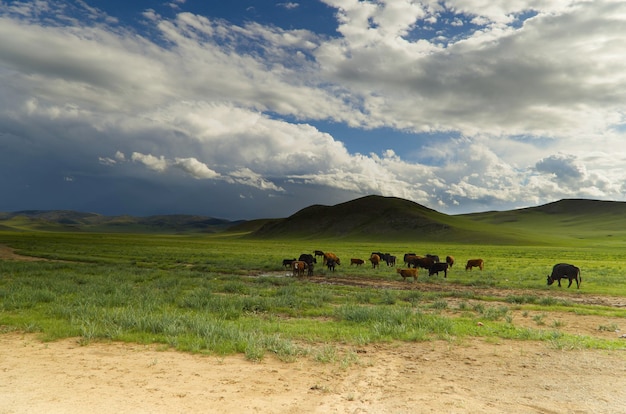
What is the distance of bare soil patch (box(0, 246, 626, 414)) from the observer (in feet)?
20.8

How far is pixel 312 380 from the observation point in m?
7.62

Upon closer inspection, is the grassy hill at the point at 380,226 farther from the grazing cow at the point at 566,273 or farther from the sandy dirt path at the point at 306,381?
the sandy dirt path at the point at 306,381

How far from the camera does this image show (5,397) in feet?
20.6

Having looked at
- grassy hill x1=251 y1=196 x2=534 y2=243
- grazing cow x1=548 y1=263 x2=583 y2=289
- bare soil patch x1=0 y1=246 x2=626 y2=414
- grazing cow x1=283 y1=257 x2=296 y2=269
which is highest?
grassy hill x1=251 y1=196 x2=534 y2=243

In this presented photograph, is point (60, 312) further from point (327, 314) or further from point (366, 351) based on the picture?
point (366, 351)

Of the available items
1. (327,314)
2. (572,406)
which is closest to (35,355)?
(327,314)

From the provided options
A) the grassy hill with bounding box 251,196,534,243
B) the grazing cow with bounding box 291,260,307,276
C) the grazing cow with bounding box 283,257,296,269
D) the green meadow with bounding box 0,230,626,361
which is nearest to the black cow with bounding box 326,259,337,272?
the grazing cow with bounding box 283,257,296,269

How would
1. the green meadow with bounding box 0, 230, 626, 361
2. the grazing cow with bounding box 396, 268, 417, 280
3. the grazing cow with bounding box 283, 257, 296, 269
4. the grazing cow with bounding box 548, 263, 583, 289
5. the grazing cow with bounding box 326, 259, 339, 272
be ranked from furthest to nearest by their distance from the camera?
1. the grazing cow with bounding box 283, 257, 296, 269
2. the grazing cow with bounding box 326, 259, 339, 272
3. the grazing cow with bounding box 396, 268, 417, 280
4. the grazing cow with bounding box 548, 263, 583, 289
5. the green meadow with bounding box 0, 230, 626, 361

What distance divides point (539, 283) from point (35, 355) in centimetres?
2831

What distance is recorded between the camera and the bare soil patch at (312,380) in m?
6.35

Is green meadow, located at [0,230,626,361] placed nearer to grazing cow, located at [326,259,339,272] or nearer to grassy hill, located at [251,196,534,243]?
grazing cow, located at [326,259,339,272]

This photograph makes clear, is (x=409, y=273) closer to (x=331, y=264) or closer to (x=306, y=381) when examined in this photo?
(x=331, y=264)

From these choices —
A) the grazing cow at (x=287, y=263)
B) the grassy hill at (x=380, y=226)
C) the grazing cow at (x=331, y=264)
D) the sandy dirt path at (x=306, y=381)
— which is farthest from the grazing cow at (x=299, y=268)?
the grassy hill at (x=380, y=226)

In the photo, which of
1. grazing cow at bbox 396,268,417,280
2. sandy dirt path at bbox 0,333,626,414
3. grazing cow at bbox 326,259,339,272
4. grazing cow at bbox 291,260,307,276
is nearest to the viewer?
sandy dirt path at bbox 0,333,626,414
